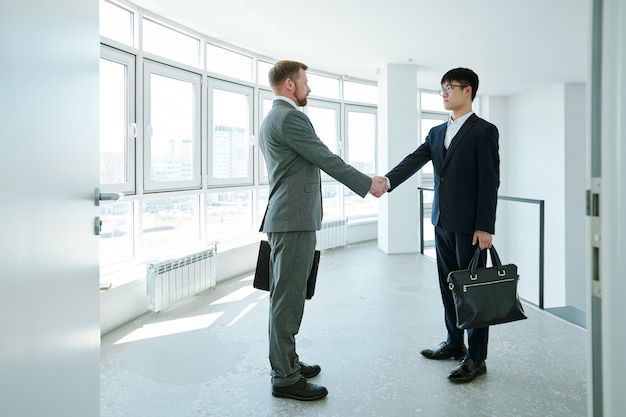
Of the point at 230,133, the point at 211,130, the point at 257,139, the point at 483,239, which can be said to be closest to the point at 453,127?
the point at 483,239

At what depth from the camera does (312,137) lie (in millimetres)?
2021

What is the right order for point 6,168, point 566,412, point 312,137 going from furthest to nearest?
point 312,137, point 566,412, point 6,168

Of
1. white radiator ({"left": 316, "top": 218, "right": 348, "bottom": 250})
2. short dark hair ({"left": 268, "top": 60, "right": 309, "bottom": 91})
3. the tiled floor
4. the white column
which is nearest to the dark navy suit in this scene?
the tiled floor

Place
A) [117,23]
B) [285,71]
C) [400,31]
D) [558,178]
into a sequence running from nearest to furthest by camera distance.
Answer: [285,71]
[117,23]
[400,31]
[558,178]

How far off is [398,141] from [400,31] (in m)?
1.64

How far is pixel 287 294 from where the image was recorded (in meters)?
2.03

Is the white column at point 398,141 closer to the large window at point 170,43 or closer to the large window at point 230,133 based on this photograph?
the large window at point 230,133

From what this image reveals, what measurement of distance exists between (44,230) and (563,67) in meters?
7.06

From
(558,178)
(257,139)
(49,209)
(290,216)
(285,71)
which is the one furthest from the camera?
(558,178)

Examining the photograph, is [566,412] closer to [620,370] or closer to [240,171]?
[620,370]

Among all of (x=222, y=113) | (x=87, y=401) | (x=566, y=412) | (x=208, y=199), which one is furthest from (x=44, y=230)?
(x=222, y=113)

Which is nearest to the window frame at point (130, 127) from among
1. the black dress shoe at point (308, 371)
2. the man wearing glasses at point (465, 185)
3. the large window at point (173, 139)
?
the large window at point (173, 139)

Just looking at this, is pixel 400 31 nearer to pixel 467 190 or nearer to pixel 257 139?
pixel 257 139

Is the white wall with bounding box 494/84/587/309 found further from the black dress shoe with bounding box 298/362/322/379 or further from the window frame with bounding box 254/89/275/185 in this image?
the black dress shoe with bounding box 298/362/322/379
